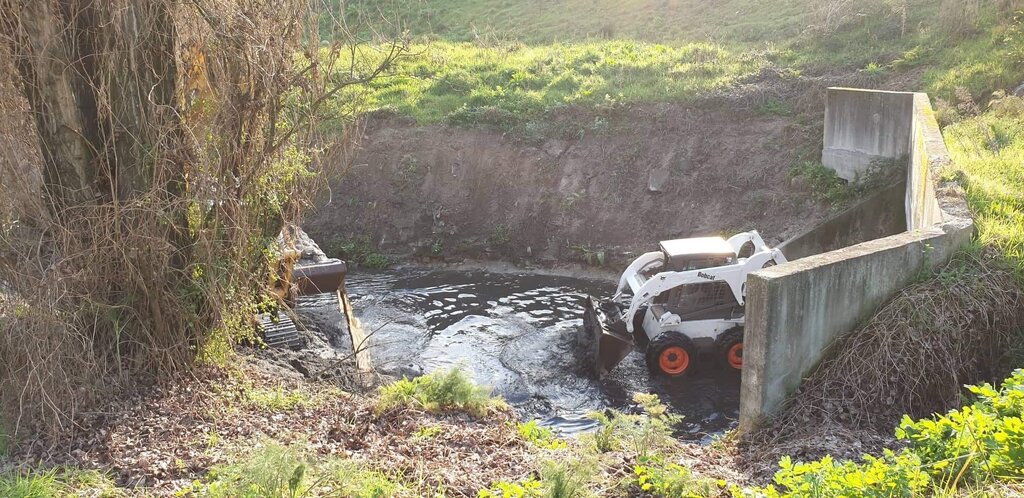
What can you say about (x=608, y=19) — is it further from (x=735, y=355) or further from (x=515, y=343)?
(x=735, y=355)

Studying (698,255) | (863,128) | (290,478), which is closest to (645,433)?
(290,478)

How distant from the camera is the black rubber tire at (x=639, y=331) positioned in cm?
1210

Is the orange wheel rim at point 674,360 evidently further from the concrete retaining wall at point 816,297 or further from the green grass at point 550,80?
the green grass at point 550,80

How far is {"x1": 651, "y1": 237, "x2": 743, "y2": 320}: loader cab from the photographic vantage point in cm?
1165

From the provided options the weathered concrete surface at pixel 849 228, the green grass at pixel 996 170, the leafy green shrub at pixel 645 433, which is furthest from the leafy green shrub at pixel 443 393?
the weathered concrete surface at pixel 849 228

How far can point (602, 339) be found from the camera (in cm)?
1141

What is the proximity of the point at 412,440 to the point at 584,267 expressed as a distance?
10.7 metres

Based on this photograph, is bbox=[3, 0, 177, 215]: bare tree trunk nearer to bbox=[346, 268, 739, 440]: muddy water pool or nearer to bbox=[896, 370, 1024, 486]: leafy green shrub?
bbox=[346, 268, 739, 440]: muddy water pool

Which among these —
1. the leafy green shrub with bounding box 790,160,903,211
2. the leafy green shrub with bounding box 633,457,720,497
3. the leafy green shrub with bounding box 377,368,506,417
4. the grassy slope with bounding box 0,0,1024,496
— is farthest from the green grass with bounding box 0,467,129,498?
the leafy green shrub with bounding box 790,160,903,211

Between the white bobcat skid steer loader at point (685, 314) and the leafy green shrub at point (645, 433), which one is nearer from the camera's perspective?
the leafy green shrub at point (645, 433)

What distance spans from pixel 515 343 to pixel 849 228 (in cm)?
642

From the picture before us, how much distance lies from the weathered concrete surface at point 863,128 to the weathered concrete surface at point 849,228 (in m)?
0.92

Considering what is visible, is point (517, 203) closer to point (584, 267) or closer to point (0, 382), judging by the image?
point (584, 267)

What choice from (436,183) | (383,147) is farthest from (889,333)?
(383,147)
